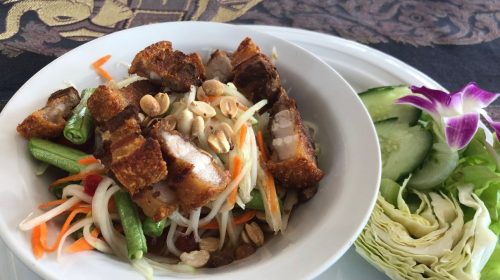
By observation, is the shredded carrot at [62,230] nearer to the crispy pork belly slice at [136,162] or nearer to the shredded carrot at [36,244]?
the shredded carrot at [36,244]

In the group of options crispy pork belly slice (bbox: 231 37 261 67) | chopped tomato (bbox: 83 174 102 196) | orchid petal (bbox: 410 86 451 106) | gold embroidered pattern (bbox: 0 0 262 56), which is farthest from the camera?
gold embroidered pattern (bbox: 0 0 262 56)

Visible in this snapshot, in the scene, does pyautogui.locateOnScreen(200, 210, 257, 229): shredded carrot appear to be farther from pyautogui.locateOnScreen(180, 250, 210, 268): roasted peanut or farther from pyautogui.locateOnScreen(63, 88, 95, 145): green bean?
pyautogui.locateOnScreen(63, 88, 95, 145): green bean

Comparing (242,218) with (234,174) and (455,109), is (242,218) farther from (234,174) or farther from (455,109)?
(455,109)

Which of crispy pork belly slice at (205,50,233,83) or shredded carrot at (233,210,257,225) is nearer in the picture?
shredded carrot at (233,210,257,225)

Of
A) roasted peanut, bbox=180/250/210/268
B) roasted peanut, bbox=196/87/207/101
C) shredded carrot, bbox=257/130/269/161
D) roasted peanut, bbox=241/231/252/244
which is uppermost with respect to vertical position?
roasted peanut, bbox=196/87/207/101

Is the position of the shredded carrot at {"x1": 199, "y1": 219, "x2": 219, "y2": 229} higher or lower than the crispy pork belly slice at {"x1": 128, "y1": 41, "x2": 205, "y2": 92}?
lower

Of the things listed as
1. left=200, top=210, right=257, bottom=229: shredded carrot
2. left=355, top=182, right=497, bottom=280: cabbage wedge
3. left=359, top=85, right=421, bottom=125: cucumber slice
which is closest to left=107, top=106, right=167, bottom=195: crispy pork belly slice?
left=200, top=210, right=257, bottom=229: shredded carrot

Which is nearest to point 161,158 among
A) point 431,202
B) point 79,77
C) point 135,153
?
point 135,153

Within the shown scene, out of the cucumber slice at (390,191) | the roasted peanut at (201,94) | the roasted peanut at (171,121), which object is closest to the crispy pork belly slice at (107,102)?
the roasted peanut at (171,121)
